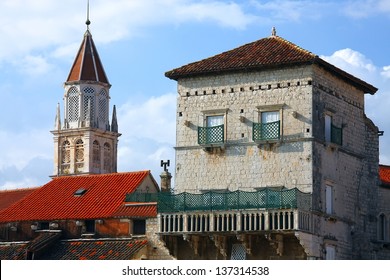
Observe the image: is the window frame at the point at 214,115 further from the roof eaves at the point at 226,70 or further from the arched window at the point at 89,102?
the arched window at the point at 89,102

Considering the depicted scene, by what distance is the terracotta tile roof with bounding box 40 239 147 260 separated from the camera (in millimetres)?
59000

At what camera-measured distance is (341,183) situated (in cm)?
5684

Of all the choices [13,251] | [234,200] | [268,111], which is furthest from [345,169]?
[13,251]

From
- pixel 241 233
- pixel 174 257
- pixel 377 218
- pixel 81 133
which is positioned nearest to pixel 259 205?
pixel 241 233

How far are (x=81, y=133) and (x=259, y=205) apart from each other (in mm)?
88883

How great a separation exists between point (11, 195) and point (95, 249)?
18343 mm

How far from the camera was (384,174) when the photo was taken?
64375 mm

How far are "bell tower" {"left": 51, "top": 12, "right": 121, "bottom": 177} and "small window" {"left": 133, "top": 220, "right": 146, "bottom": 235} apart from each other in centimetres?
7733

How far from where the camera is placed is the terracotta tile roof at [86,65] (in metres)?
137

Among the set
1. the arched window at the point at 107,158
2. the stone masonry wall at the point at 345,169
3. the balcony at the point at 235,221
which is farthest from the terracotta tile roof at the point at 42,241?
the arched window at the point at 107,158

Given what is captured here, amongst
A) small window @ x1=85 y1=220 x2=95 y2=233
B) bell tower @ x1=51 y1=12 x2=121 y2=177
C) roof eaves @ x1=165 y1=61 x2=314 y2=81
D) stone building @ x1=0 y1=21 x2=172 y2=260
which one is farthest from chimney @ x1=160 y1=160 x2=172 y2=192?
bell tower @ x1=51 y1=12 x2=121 y2=177

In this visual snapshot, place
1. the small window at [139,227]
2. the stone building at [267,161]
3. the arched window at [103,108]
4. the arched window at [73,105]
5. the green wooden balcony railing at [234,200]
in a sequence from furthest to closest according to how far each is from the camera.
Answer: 1. the arched window at [103,108]
2. the arched window at [73,105]
3. the small window at [139,227]
4. the stone building at [267,161]
5. the green wooden balcony railing at [234,200]

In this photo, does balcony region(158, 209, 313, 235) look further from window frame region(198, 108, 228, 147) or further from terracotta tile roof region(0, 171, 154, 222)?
terracotta tile roof region(0, 171, 154, 222)

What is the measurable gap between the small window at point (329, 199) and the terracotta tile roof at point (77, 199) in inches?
470
